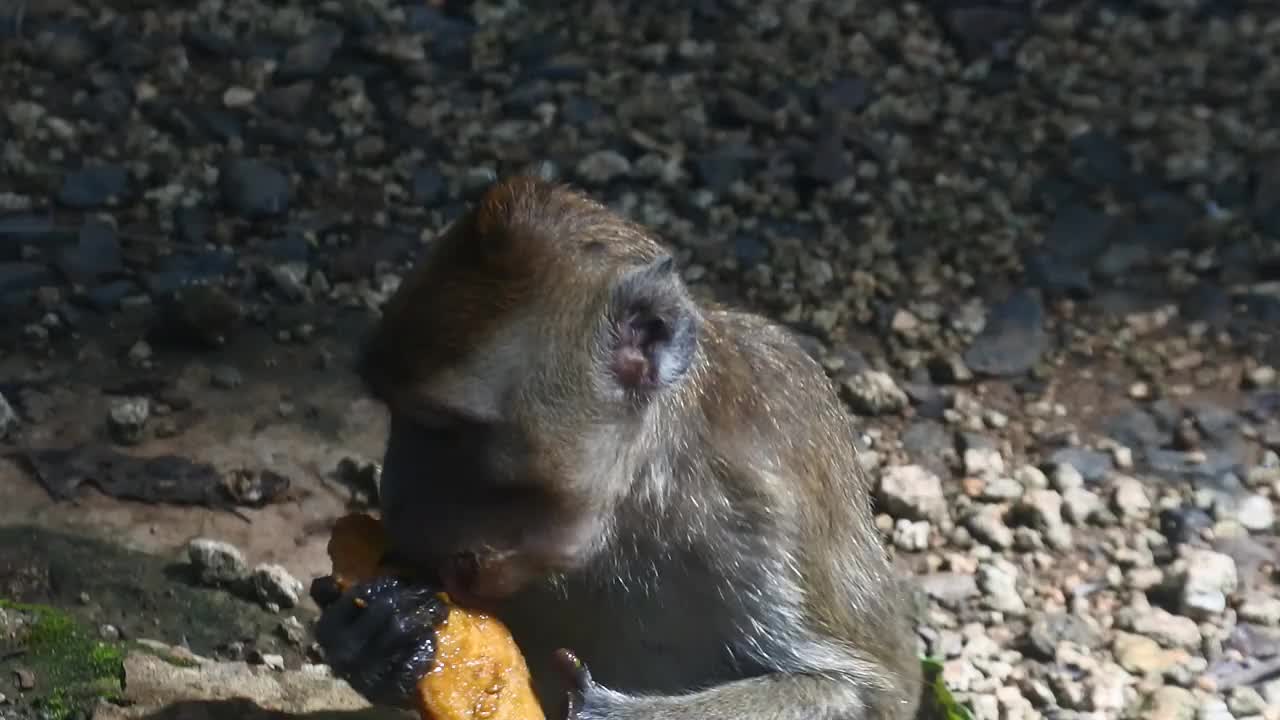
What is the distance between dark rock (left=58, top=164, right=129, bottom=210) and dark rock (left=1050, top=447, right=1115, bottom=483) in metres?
3.90

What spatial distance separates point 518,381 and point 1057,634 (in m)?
2.47

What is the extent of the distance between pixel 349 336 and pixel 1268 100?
503 centimetres

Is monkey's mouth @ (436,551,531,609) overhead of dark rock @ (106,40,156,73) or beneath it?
overhead

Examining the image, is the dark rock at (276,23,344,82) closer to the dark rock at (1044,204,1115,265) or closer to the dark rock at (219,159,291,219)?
the dark rock at (219,159,291,219)

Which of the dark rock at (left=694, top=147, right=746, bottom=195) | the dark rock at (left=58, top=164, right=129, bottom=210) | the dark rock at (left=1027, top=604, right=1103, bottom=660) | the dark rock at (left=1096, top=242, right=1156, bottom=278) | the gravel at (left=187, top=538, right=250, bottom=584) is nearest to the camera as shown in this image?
the gravel at (left=187, top=538, right=250, bottom=584)

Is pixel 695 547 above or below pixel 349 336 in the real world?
above

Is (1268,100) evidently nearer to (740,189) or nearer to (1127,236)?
(1127,236)

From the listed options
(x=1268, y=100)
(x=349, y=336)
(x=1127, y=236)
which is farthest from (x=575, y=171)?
(x=1268, y=100)

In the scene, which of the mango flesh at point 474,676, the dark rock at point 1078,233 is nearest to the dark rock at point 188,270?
the mango flesh at point 474,676

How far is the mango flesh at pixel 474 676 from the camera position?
354cm

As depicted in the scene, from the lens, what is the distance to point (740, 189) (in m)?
7.57

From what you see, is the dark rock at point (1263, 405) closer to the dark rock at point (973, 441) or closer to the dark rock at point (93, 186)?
the dark rock at point (973, 441)

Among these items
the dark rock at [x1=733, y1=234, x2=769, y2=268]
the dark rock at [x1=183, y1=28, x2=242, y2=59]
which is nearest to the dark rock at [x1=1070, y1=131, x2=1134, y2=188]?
the dark rock at [x1=733, y1=234, x2=769, y2=268]

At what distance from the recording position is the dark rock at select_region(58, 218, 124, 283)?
250 inches
